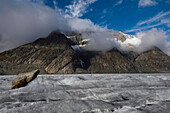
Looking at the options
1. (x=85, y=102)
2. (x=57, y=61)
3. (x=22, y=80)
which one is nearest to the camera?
(x=85, y=102)

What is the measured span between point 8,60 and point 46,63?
133 feet

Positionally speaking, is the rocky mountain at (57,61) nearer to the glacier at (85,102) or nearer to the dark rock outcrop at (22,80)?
the dark rock outcrop at (22,80)

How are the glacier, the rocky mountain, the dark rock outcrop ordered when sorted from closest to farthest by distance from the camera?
the glacier < the dark rock outcrop < the rocky mountain

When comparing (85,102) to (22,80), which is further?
(22,80)

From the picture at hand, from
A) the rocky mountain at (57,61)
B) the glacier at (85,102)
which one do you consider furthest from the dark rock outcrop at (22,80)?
the rocky mountain at (57,61)

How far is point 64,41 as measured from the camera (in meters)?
188

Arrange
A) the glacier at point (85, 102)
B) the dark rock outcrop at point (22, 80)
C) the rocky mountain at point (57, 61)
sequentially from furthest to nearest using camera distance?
the rocky mountain at point (57, 61), the dark rock outcrop at point (22, 80), the glacier at point (85, 102)

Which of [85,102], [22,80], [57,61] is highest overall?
[57,61]

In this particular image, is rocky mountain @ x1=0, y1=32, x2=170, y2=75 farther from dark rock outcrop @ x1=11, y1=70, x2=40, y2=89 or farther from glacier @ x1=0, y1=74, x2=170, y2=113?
glacier @ x1=0, y1=74, x2=170, y2=113

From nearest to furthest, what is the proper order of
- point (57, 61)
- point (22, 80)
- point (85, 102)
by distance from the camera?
point (85, 102) < point (22, 80) < point (57, 61)

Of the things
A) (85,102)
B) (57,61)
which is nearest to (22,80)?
(85,102)

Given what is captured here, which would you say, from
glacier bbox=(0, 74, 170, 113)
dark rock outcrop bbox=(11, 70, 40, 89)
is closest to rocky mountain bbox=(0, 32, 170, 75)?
dark rock outcrop bbox=(11, 70, 40, 89)

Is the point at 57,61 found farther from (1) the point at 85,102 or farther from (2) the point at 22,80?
(1) the point at 85,102

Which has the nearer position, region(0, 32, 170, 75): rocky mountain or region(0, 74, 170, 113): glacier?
region(0, 74, 170, 113): glacier
